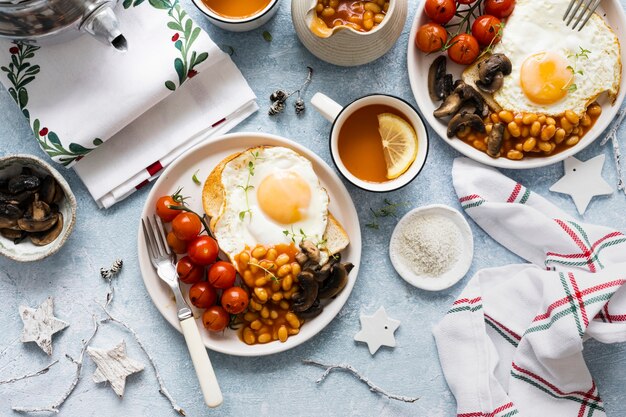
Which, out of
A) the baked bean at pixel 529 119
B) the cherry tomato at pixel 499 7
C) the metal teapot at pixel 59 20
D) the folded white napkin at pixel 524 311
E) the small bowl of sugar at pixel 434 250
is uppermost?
the metal teapot at pixel 59 20

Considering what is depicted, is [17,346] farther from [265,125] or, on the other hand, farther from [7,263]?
[265,125]

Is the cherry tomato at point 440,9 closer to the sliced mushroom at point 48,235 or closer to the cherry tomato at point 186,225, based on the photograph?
the cherry tomato at point 186,225

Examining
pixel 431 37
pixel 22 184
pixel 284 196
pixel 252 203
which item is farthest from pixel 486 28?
pixel 22 184

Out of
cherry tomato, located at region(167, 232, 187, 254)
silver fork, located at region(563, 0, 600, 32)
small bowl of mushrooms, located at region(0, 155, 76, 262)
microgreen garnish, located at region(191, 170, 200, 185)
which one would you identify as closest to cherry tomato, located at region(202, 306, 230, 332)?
cherry tomato, located at region(167, 232, 187, 254)

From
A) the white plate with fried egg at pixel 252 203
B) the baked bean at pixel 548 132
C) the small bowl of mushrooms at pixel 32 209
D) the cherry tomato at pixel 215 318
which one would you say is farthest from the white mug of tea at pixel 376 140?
the small bowl of mushrooms at pixel 32 209

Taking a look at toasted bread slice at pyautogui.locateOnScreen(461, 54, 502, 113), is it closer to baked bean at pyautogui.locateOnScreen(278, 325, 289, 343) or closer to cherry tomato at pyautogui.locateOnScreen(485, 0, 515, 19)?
cherry tomato at pyautogui.locateOnScreen(485, 0, 515, 19)

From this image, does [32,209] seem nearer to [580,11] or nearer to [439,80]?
[439,80]
